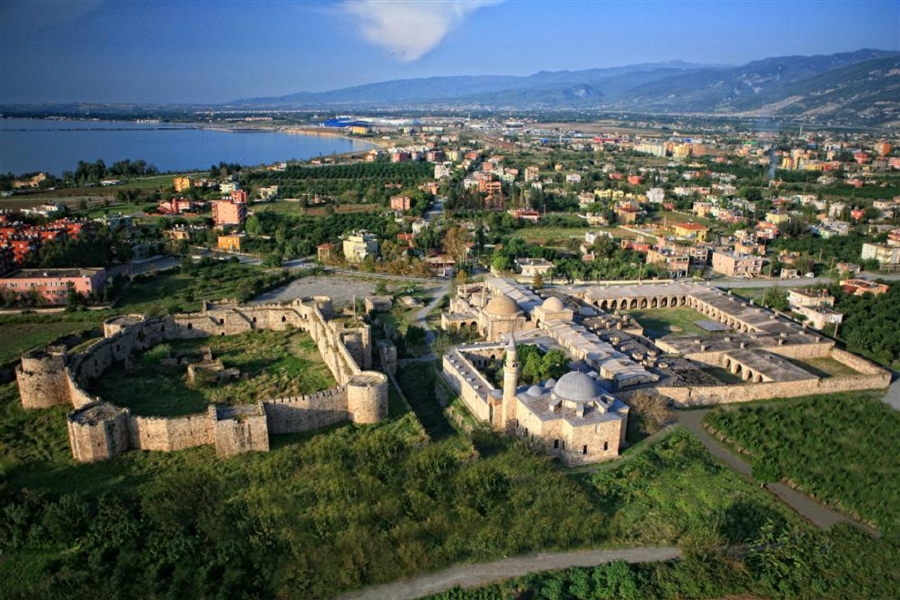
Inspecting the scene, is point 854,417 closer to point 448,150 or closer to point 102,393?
point 102,393

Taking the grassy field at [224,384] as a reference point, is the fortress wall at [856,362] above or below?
below

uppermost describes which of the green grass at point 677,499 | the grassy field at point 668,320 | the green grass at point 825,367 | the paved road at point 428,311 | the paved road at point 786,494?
the paved road at point 428,311

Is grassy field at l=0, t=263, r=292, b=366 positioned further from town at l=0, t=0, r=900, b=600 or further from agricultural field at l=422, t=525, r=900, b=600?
agricultural field at l=422, t=525, r=900, b=600

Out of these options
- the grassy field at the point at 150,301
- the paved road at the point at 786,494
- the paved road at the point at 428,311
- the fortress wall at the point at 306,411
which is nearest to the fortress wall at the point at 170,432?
the fortress wall at the point at 306,411

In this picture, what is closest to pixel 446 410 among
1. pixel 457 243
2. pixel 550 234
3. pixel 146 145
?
pixel 457 243

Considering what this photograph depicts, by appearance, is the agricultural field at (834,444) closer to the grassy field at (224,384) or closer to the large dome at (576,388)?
the large dome at (576,388)

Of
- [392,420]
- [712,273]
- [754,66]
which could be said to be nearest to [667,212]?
[712,273]
